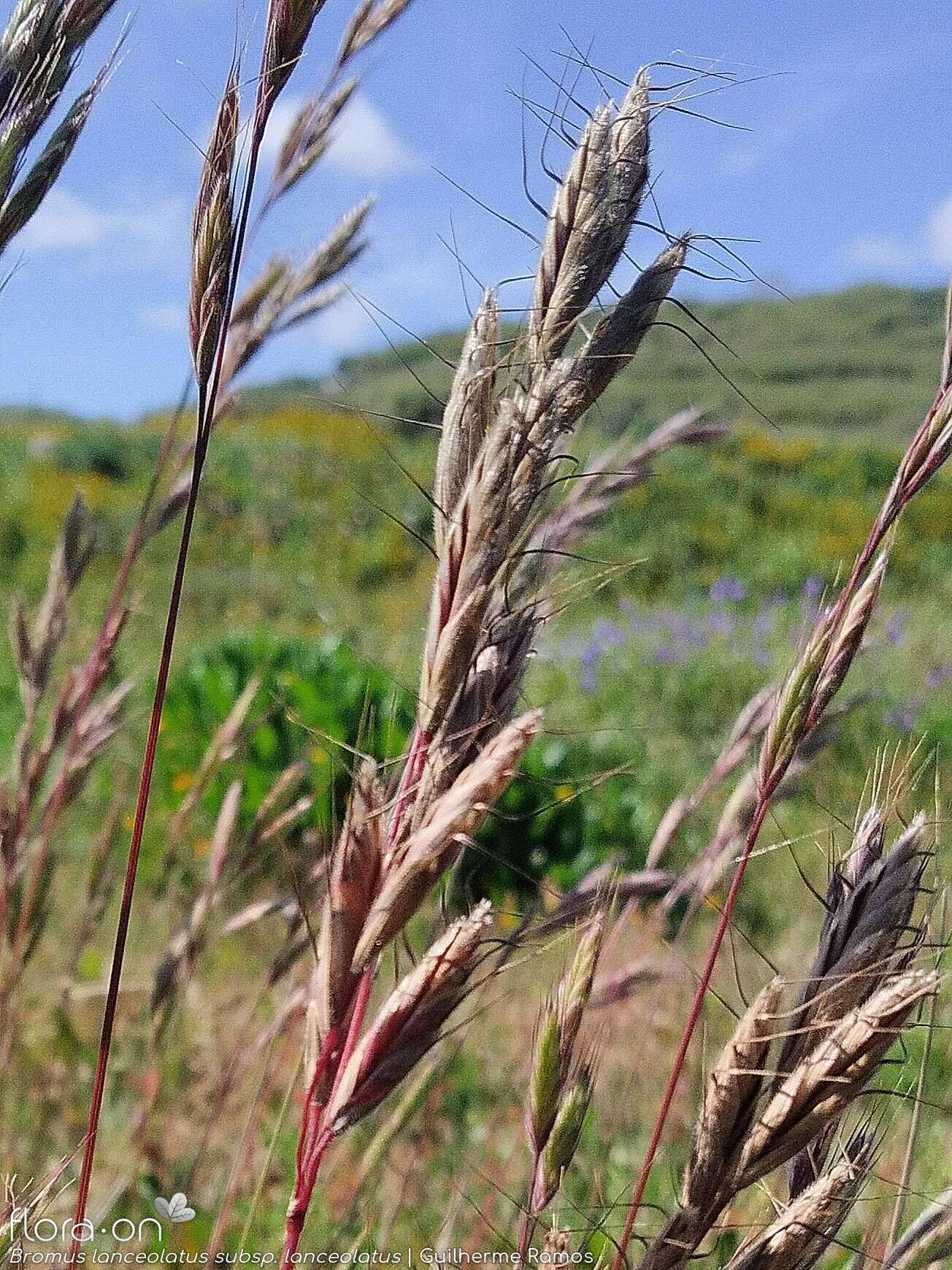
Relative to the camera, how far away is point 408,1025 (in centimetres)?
49

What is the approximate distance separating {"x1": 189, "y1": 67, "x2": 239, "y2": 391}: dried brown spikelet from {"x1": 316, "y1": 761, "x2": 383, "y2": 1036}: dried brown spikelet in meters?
0.23

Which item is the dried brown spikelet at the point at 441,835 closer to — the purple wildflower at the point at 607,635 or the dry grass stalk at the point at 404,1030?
the dry grass stalk at the point at 404,1030

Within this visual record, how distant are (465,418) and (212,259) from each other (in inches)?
6.4

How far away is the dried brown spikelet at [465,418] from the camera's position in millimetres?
505

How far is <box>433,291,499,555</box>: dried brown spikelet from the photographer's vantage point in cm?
50

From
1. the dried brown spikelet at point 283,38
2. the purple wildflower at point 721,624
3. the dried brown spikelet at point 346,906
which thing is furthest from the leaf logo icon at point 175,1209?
the purple wildflower at point 721,624

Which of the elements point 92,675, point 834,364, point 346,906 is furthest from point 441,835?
point 834,364

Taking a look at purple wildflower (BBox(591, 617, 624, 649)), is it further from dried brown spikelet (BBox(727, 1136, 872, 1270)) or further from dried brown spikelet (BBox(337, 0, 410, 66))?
dried brown spikelet (BBox(727, 1136, 872, 1270))

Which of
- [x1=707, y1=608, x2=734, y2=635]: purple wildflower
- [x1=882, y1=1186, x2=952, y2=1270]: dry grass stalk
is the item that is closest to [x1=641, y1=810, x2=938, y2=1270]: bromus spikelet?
[x1=882, y1=1186, x2=952, y2=1270]: dry grass stalk

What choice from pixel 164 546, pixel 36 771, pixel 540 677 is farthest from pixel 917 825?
pixel 164 546

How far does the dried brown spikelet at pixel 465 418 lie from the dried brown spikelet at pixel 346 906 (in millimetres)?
135

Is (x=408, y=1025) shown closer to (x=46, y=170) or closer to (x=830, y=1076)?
(x=830, y=1076)

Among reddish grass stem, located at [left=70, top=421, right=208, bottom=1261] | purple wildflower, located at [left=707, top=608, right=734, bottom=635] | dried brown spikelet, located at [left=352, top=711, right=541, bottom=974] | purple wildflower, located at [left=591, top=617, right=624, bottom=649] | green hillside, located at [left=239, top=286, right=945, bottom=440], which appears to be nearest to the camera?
dried brown spikelet, located at [left=352, top=711, right=541, bottom=974]

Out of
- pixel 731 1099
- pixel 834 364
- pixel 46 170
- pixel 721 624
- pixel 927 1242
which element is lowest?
pixel 721 624
